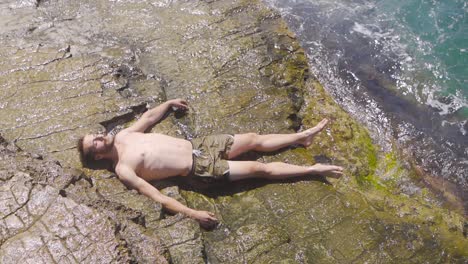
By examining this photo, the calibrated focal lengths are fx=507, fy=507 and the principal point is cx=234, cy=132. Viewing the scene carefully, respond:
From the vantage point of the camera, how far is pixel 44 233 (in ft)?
14.7

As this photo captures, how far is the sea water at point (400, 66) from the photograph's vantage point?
7.84 meters

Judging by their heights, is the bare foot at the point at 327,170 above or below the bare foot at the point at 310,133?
below

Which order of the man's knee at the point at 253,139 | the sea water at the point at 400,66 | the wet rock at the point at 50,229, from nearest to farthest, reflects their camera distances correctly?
1. the wet rock at the point at 50,229
2. the man's knee at the point at 253,139
3. the sea water at the point at 400,66

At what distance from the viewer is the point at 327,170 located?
6.17 m

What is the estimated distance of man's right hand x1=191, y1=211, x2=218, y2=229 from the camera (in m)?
5.30

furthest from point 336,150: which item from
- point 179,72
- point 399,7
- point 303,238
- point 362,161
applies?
point 399,7

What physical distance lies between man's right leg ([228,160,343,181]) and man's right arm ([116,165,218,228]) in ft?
2.32

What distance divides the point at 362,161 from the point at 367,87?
2.07 metres

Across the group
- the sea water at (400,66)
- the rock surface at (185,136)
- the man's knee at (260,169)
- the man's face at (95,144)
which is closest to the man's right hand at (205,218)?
the rock surface at (185,136)

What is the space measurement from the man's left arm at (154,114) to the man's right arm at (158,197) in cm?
77

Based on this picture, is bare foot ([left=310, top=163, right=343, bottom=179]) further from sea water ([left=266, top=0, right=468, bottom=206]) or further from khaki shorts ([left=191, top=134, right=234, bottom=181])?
sea water ([left=266, top=0, right=468, bottom=206])

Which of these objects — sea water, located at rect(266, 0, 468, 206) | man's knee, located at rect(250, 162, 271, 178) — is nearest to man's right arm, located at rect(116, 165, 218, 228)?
man's knee, located at rect(250, 162, 271, 178)

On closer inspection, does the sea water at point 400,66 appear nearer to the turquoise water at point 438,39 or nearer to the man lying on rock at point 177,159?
the turquoise water at point 438,39

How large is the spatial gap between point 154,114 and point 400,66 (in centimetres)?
482
